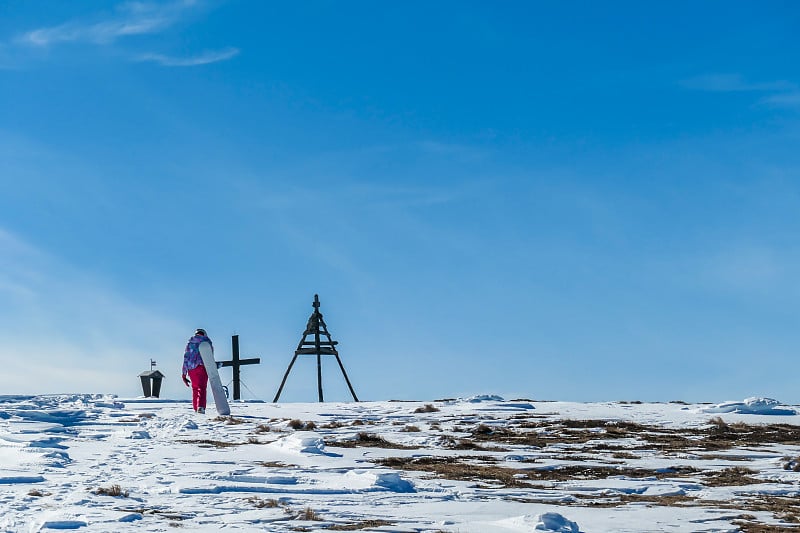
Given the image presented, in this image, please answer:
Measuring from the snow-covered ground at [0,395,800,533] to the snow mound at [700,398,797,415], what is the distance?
1743mm

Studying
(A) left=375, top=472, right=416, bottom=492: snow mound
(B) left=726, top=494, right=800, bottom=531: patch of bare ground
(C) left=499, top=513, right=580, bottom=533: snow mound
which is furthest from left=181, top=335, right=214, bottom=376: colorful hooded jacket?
(C) left=499, top=513, right=580, bottom=533: snow mound

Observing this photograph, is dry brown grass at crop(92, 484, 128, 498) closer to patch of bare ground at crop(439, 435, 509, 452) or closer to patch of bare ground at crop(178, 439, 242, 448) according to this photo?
patch of bare ground at crop(178, 439, 242, 448)

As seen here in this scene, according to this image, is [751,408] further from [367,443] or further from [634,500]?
[634,500]

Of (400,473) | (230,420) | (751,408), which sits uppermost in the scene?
(230,420)

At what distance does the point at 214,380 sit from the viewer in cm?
2016

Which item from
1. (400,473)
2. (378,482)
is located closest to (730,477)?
(400,473)

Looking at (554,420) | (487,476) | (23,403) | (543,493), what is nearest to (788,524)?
(543,493)

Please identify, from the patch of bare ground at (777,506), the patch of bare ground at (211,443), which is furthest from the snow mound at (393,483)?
the patch of bare ground at (211,443)

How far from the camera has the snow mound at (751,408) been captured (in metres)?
19.5

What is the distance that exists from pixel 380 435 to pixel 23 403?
11.4 metres

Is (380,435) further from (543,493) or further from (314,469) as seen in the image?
(543,493)

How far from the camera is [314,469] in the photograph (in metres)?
9.21

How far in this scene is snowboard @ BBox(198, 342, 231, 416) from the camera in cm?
1927

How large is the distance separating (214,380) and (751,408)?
12.3m
